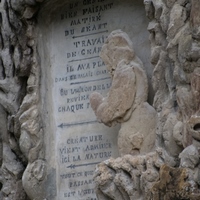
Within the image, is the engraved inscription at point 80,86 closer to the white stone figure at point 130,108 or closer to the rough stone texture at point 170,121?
the white stone figure at point 130,108

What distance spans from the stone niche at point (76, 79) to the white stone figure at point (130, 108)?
27cm

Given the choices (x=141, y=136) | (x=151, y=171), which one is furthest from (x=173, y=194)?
(x=141, y=136)

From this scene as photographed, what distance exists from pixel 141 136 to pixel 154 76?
1.56 feet

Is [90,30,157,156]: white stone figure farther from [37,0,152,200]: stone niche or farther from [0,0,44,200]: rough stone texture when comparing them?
[0,0,44,200]: rough stone texture

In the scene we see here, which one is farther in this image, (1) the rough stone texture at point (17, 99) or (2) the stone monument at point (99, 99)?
(1) the rough stone texture at point (17, 99)

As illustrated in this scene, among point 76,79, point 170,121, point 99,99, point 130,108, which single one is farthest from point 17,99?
point 170,121

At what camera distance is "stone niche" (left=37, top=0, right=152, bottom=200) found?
337 inches

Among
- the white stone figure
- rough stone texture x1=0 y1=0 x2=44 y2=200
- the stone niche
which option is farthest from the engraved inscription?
the white stone figure

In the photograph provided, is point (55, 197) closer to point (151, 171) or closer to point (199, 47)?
point (151, 171)

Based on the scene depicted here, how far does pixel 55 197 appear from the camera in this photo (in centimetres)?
877

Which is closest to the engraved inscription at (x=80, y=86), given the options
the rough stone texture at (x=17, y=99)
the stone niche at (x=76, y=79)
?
the stone niche at (x=76, y=79)

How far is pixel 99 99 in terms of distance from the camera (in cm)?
823

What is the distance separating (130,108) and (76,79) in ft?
3.01

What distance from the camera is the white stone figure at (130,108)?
800 centimetres
